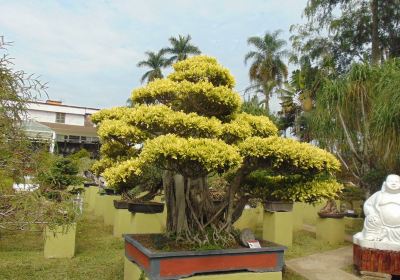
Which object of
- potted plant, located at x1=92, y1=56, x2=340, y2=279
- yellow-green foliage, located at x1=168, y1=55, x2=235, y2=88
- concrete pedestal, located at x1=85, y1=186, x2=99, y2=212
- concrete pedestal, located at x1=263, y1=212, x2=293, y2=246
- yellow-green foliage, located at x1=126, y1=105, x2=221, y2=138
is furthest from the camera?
concrete pedestal, located at x1=85, y1=186, x2=99, y2=212

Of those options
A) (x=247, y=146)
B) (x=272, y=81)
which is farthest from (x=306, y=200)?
(x=272, y=81)

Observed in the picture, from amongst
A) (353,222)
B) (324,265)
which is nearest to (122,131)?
(324,265)

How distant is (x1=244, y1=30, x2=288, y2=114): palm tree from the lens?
24327 millimetres

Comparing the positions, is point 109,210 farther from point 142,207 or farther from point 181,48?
point 181,48

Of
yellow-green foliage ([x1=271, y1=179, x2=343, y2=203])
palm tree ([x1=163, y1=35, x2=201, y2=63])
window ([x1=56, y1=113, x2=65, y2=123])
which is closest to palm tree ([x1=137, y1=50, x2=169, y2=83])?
palm tree ([x1=163, y1=35, x2=201, y2=63])

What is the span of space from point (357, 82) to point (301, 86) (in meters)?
10.8

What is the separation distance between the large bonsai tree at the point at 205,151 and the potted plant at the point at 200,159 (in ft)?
0.04

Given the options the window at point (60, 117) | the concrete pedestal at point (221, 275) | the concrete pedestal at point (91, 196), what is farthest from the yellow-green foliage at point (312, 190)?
the window at point (60, 117)

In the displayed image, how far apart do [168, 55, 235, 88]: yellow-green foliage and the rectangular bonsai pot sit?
6.34 ft

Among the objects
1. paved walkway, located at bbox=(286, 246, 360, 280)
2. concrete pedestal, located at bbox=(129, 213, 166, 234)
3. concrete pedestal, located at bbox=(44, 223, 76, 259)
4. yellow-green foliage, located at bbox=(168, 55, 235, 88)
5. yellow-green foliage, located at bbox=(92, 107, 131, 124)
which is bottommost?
paved walkway, located at bbox=(286, 246, 360, 280)

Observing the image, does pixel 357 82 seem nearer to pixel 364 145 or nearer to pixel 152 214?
pixel 364 145

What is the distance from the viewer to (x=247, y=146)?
14.9 ft

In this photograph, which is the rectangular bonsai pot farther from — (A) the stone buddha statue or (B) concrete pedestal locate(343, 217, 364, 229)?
(B) concrete pedestal locate(343, 217, 364, 229)

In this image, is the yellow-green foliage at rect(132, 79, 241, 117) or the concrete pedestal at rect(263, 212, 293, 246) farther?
the concrete pedestal at rect(263, 212, 293, 246)
